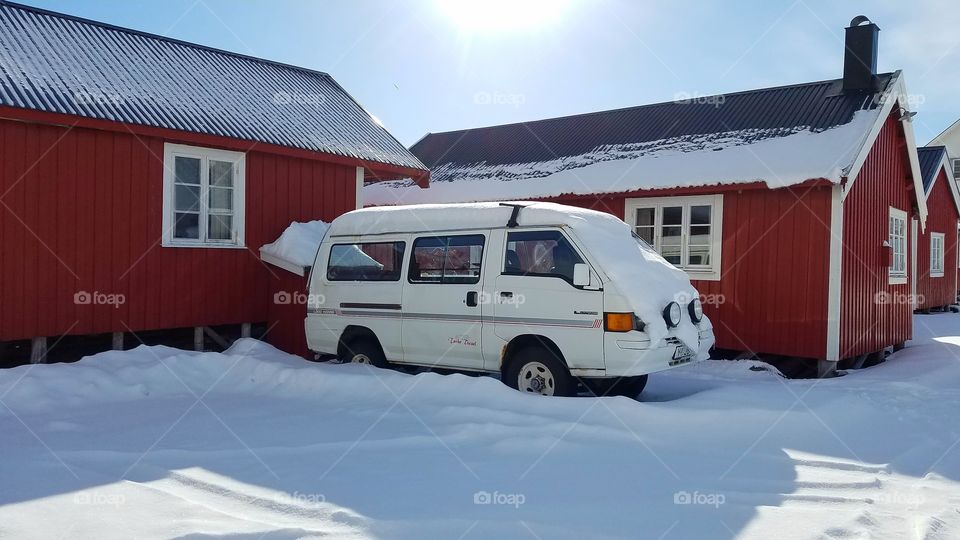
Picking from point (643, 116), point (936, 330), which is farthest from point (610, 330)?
point (936, 330)

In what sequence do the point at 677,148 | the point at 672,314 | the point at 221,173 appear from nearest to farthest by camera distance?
the point at 672,314
the point at 221,173
the point at 677,148

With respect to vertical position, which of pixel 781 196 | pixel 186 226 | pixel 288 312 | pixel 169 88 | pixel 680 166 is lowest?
pixel 288 312

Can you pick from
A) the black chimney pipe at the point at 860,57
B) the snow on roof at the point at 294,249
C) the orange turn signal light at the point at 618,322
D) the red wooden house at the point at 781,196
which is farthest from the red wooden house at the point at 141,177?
the black chimney pipe at the point at 860,57

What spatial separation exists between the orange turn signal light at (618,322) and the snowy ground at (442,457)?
74 cm

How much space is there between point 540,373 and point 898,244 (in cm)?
989

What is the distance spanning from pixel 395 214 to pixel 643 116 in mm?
8279

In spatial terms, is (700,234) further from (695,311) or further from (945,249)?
(945,249)

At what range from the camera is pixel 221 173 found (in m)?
10.8

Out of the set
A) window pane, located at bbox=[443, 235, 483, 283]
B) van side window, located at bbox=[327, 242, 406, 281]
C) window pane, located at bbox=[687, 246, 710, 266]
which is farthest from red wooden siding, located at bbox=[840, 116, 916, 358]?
van side window, located at bbox=[327, 242, 406, 281]

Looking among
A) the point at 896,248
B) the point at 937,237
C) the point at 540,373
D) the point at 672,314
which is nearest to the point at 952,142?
the point at 937,237

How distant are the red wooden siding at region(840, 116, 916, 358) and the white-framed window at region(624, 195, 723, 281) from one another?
75.6 inches

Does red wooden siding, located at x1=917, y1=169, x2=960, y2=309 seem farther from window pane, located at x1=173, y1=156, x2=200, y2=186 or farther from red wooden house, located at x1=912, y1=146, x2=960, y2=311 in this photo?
window pane, located at x1=173, y1=156, x2=200, y2=186

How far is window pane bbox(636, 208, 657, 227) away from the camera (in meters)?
12.8

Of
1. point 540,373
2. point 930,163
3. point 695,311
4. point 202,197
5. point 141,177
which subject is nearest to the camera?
point 540,373
